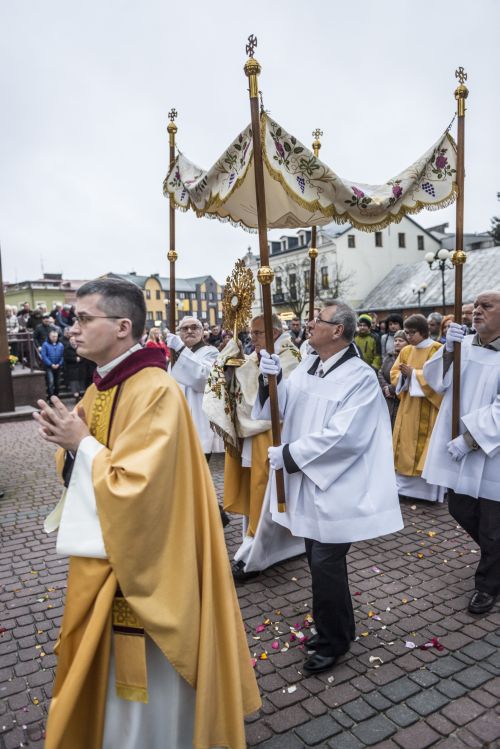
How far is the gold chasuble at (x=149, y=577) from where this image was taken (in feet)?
6.74

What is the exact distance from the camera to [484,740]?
265 cm

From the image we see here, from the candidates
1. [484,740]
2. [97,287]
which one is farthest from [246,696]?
[97,287]

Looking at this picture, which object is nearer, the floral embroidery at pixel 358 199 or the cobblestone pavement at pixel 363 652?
the cobblestone pavement at pixel 363 652

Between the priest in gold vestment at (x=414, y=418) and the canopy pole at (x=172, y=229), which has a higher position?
the canopy pole at (x=172, y=229)

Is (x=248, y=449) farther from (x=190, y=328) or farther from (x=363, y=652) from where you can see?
(x=190, y=328)

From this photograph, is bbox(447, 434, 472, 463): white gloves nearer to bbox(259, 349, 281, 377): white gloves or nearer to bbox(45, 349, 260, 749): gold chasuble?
bbox(259, 349, 281, 377): white gloves

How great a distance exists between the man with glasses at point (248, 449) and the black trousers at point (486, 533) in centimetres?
149

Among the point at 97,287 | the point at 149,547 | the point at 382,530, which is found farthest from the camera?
the point at 382,530

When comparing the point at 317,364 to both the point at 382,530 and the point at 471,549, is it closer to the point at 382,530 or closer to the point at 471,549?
the point at 382,530

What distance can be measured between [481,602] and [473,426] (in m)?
1.24

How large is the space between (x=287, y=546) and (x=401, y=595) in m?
1.05

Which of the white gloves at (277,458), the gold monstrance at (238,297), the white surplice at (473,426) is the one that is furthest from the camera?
the gold monstrance at (238,297)

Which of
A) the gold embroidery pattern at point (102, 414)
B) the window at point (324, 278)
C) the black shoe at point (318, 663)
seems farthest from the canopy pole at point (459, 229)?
the window at point (324, 278)

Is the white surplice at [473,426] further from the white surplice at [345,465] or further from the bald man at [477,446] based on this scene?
the white surplice at [345,465]
